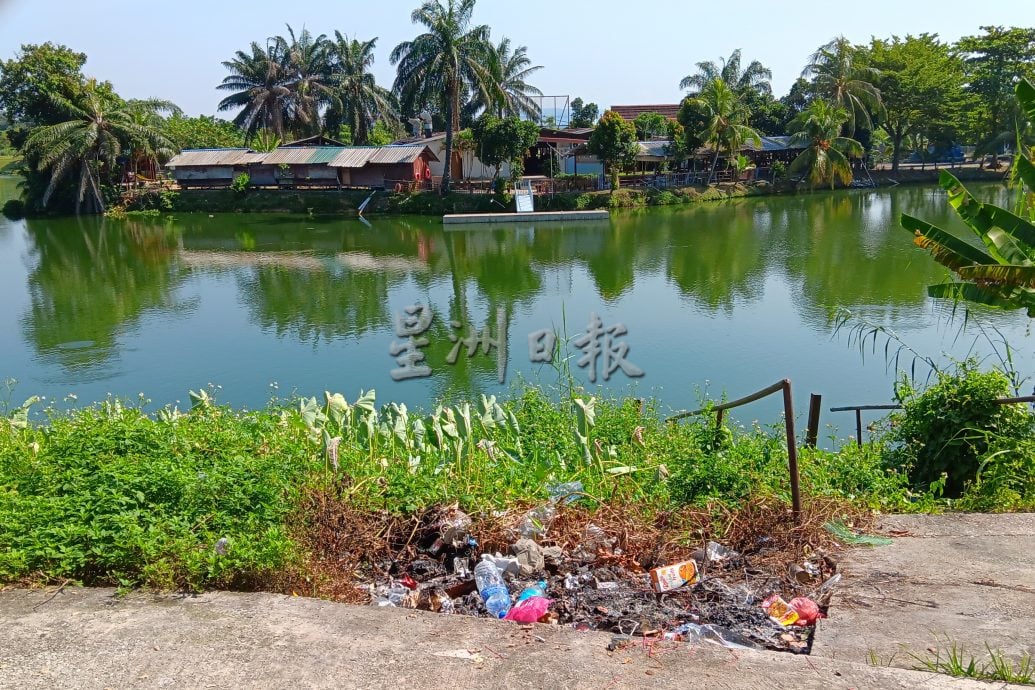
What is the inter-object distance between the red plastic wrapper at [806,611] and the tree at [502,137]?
2317 centimetres

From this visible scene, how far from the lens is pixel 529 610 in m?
3.02

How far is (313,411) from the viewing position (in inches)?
222

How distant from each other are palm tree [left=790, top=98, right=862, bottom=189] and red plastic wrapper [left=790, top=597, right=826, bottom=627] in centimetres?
2875

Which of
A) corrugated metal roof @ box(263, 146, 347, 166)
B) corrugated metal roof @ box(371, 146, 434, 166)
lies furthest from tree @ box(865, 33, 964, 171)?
corrugated metal roof @ box(263, 146, 347, 166)

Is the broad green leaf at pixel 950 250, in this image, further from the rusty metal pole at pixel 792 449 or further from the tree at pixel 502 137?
the tree at pixel 502 137

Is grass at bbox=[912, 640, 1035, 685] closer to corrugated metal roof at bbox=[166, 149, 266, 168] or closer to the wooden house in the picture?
corrugated metal roof at bbox=[166, 149, 266, 168]

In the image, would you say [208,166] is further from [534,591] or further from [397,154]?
[534,591]

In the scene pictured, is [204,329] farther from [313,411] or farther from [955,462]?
[955,462]

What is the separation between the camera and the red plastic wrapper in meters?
2.91

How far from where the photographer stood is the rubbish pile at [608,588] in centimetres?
291

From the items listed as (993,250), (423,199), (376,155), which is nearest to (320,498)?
(993,250)

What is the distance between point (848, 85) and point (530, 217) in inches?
628

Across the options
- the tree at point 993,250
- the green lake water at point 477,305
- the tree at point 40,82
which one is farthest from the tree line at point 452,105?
the tree at point 993,250

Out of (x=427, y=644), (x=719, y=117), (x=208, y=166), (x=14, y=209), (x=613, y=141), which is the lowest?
(x=427, y=644)
